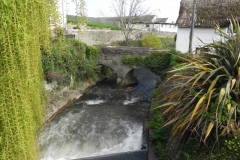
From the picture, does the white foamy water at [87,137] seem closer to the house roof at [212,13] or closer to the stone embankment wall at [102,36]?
the house roof at [212,13]

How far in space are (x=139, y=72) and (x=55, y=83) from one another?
35.3 feet

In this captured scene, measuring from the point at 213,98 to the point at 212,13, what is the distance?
12.2 m

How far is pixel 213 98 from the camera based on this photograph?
421 centimetres

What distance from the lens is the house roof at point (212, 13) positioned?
14094mm

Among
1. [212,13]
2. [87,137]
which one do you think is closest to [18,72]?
[87,137]

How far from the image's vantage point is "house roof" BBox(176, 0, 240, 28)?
14094 mm

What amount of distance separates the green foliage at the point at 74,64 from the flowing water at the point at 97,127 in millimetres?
1527

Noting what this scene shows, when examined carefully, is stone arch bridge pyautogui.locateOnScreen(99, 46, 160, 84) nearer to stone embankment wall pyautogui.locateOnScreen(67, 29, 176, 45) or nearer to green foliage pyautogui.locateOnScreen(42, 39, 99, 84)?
green foliage pyautogui.locateOnScreen(42, 39, 99, 84)

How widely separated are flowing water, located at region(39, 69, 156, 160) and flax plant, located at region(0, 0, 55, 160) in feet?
17.7

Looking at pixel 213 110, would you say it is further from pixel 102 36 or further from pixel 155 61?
pixel 102 36

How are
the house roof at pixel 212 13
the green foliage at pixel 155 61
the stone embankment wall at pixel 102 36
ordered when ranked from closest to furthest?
1. the house roof at pixel 212 13
2. the green foliage at pixel 155 61
3. the stone embankment wall at pixel 102 36

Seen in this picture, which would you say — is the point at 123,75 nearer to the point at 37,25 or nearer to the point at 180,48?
the point at 180,48

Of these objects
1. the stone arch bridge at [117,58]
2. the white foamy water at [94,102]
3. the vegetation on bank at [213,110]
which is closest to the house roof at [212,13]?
the stone arch bridge at [117,58]

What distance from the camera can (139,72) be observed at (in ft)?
68.7
